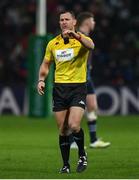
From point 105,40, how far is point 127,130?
6.91 m

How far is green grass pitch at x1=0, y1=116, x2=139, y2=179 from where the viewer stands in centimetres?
1066

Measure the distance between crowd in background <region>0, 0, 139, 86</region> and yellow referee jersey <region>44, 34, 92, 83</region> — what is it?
13.1m

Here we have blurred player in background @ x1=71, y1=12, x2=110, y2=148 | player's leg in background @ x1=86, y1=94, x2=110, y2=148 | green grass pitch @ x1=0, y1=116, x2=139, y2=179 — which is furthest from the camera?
player's leg in background @ x1=86, y1=94, x2=110, y2=148

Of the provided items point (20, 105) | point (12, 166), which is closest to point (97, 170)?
point (12, 166)

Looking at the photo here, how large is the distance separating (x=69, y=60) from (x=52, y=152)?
10.7 feet

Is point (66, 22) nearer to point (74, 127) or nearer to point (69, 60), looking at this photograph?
point (69, 60)

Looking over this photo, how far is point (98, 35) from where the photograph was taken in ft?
82.7

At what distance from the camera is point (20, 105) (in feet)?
79.1

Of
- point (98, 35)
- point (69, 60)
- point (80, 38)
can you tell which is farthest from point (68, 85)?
point (98, 35)

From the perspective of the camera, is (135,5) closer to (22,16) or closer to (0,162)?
(22,16)

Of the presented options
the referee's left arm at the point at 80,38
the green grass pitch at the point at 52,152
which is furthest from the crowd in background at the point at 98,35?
the referee's left arm at the point at 80,38

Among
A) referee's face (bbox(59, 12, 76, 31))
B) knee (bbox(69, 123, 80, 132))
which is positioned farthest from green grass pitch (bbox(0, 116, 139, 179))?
referee's face (bbox(59, 12, 76, 31))

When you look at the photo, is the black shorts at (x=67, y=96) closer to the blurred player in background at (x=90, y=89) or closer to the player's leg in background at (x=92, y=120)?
the blurred player in background at (x=90, y=89)

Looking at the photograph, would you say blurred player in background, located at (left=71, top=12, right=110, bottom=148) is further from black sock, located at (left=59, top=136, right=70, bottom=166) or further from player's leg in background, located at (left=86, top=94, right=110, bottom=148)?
black sock, located at (left=59, top=136, right=70, bottom=166)
